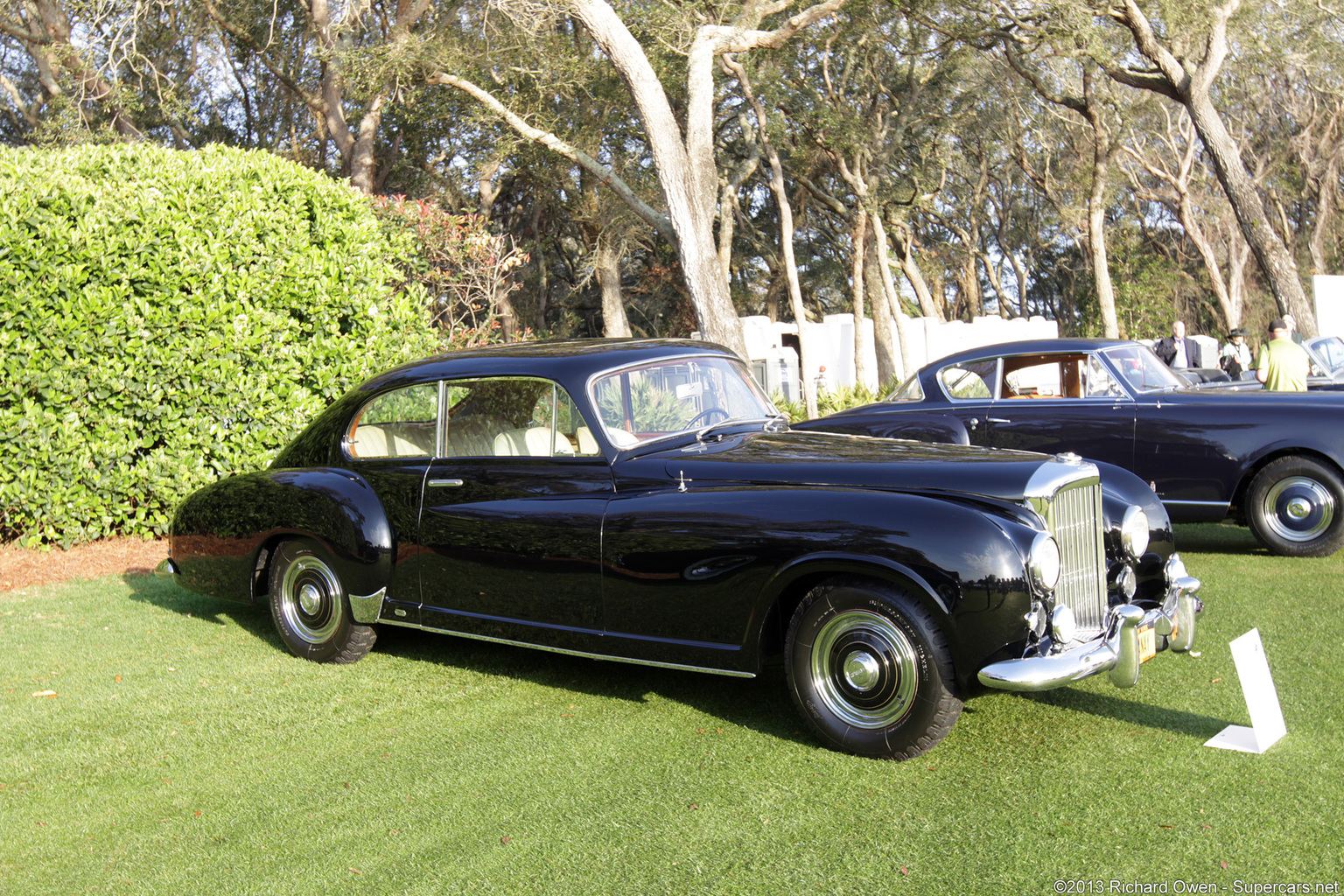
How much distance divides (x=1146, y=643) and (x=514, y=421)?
9.91 ft

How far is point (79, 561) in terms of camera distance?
869 centimetres

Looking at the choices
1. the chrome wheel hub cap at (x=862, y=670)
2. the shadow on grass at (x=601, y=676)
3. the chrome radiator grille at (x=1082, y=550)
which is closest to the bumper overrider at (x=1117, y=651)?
the chrome radiator grille at (x=1082, y=550)

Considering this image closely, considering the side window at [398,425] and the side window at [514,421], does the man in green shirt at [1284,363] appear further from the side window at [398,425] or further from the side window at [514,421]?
the side window at [398,425]

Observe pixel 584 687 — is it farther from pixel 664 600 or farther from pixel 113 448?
pixel 113 448

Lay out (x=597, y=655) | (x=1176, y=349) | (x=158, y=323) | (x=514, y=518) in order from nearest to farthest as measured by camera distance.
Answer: (x=597, y=655), (x=514, y=518), (x=158, y=323), (x=1176, y=349)

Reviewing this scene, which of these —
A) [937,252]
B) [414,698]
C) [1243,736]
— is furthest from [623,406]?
[937,252]

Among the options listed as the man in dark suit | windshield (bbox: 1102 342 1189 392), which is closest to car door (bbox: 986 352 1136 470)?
windshield (bbox: 1102 342 1189 392)

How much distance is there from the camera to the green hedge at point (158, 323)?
8.48m

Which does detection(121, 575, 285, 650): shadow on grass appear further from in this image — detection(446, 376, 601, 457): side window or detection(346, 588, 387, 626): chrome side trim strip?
detection(446, 376, 601, 457): side window

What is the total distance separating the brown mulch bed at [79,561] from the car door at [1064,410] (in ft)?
22.7

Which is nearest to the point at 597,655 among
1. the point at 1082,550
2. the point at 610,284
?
the point at 1082,550

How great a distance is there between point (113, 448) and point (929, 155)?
21.3 m

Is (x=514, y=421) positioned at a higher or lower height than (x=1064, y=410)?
higher

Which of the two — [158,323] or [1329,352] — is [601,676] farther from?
[1329,352]
